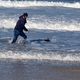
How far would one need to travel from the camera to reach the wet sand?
47.0 feet

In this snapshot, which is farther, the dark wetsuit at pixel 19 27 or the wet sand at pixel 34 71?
the dark wetsuit at pixel 19 27

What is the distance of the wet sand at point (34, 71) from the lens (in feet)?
47.0

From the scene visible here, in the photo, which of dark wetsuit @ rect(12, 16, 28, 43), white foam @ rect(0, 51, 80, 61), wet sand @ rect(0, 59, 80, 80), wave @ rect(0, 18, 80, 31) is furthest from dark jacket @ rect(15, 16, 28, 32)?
wave @ rect(0, 18, 80, 31)

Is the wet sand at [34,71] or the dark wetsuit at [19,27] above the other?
the wet sand at [34,71]

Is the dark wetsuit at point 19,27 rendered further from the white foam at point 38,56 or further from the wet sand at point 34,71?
the wet sand at point 34,71

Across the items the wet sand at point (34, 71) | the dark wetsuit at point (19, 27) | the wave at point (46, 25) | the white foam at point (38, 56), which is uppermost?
the wet sand at point (34, 71)

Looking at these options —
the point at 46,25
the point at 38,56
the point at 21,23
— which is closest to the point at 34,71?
the point at 38,56

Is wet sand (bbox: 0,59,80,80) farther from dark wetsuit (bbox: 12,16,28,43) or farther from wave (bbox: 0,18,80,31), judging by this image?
wave (bbox: 0,18,80,31)

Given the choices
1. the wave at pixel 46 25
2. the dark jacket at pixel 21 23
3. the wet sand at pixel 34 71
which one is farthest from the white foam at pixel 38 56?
the wave at pixel 46 25

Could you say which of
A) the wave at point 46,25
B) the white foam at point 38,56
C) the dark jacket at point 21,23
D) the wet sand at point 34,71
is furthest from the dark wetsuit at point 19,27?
the wave at point 46,25

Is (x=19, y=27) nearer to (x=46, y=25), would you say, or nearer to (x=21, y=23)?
(x=21, y=23)

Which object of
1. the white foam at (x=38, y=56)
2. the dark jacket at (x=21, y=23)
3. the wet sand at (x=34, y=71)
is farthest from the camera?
the dark jacket at (x=21, y=23)

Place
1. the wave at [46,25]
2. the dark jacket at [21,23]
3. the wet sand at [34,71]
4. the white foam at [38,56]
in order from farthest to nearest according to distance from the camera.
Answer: the wave at [46,25] < the dark jacket at [21,23] < the white foam at [38,56] < the wet sand at [34,71]

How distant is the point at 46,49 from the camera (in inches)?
810
